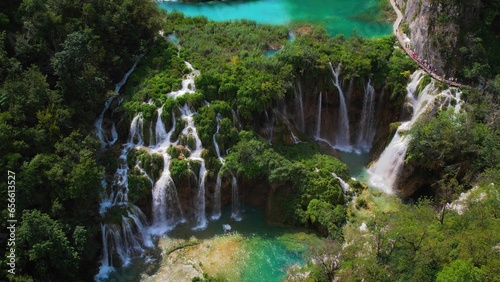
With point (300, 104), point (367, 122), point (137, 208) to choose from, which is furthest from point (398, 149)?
point (137, 208)

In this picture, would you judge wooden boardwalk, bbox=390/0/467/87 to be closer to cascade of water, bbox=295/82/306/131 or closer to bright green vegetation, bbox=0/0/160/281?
cascade of water, bbox=295/82/306/131

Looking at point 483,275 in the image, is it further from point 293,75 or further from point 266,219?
point 293,75

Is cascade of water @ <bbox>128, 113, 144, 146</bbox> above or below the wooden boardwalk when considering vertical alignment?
below

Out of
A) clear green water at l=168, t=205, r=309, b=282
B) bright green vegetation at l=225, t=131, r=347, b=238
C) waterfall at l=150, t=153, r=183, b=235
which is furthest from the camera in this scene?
waterfall at l=150, t=153, r=183, b=235

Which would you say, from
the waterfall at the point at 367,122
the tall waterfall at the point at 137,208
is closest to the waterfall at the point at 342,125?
the waterfall at the point at 367,122

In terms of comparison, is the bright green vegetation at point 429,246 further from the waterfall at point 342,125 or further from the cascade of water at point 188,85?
the cascade of water at point 188,85

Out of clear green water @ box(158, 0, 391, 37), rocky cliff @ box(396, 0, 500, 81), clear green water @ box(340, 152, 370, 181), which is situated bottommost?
clear green water @ box(340, 152, 370, 181)

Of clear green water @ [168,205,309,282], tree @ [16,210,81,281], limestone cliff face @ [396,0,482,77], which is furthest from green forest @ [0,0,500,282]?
limestone cliff face @ [396,0,482,77]
